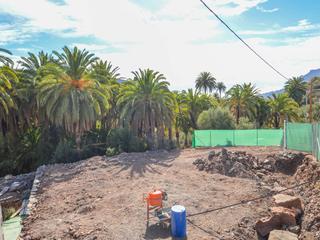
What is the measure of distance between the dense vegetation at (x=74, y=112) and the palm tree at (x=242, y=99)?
2929 millimetres

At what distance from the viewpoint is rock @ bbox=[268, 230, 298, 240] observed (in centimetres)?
715

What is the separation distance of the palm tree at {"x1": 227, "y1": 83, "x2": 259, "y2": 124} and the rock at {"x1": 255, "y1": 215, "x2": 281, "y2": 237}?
26.2m

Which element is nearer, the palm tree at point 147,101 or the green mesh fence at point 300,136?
the green mesh fence at point 300,136

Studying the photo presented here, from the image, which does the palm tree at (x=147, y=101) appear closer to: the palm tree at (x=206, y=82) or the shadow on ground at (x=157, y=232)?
the shadow on ground at (x=157, y=232)

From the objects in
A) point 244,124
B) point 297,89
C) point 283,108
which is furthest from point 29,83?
point 297,89

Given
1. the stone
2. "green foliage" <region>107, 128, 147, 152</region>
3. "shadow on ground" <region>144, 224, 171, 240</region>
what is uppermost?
"green foliage" <region>107, 128, 147, 152</region>

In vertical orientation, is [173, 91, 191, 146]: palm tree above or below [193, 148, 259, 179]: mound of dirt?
above

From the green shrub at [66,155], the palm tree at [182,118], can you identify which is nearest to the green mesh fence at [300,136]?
the green shrub at [66,155]

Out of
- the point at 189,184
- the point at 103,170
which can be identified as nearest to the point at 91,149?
the point at 103,170

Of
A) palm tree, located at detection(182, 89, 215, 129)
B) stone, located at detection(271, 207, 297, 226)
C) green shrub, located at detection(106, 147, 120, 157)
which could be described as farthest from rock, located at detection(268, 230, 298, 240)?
palm tree, located at detection(182, 89, 215, 129)

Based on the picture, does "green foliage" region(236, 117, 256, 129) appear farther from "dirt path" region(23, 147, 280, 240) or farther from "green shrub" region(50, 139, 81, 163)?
"green shrub" region(50, 139, 81, 163)

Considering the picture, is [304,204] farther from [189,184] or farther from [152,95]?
[152,95]

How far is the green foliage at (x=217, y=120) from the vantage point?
29.1m

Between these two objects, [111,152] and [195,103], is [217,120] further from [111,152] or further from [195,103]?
[111,152]
